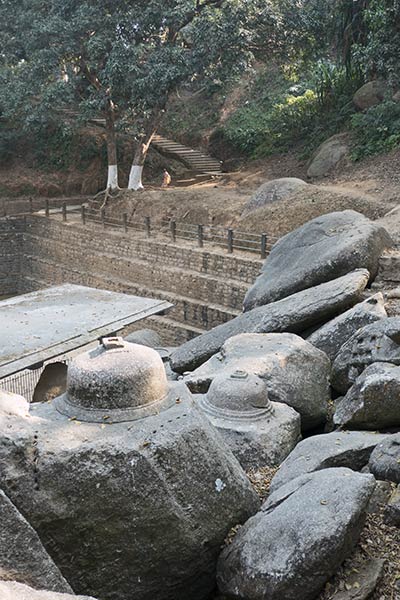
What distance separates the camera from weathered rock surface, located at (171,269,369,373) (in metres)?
9.03

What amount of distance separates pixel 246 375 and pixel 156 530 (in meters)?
2.98

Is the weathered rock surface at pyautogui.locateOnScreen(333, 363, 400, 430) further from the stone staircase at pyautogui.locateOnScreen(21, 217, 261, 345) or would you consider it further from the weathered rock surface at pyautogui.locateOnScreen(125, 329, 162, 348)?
the stone staircase at pyautogui.locateOnScreen(21, 217, 261, 345)

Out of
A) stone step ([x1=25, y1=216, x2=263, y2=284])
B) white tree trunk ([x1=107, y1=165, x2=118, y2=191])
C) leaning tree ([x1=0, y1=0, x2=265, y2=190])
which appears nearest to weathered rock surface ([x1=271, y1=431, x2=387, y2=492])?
stone step ([x1=25, y1=216, x2=263, y2=284])

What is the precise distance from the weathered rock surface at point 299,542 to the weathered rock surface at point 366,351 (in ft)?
9.51

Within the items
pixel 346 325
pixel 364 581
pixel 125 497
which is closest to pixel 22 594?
pixel 125 497

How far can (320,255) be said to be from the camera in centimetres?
1066

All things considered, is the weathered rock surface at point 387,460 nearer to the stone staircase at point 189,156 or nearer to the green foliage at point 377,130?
the green foliage at point 377,130

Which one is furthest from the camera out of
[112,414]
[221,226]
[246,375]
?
[221,226]

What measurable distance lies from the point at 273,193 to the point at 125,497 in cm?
1584

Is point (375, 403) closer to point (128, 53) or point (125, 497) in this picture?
point (125, 497)

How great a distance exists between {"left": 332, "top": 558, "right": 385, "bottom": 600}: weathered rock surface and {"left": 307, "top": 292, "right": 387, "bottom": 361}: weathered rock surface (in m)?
4.44

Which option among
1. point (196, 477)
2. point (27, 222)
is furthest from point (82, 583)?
point (27, 222)

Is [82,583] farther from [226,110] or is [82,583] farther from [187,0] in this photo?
[226,110]

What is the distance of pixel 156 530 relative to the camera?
405 centimetres
